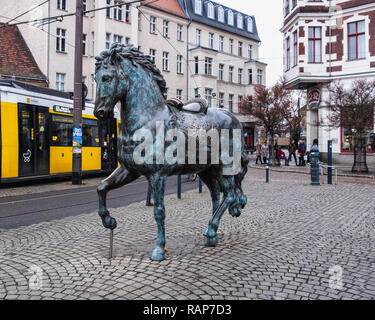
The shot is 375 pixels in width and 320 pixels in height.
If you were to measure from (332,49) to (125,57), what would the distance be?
25176 mm

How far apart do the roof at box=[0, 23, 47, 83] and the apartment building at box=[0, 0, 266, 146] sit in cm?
53

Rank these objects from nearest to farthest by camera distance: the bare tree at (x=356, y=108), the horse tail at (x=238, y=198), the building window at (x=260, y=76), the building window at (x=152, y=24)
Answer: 1. the horse tail at (x=238, y=198)
2. the bare tree at (x=356, y=108)
3. the building window at (x=152, y=24)
4. the building window at (x=260, y=76)

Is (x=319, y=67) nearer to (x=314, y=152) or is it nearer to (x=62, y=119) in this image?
(x=314, y=152)

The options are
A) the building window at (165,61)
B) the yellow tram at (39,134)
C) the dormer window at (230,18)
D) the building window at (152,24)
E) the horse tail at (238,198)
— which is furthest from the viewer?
the dormer window at (230,18)

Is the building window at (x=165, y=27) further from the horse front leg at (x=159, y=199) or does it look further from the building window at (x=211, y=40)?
the horse front leg at (x=159, y=199)

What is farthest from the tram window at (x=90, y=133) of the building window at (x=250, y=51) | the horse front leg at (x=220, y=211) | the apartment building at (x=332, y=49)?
the building window at (x=250, y=51)

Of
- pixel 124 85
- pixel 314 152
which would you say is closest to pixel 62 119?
pixel 314 152

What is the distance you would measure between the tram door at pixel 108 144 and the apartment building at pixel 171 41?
26.2 ft

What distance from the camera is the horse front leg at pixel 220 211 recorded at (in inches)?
183

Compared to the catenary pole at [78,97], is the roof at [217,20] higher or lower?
higher

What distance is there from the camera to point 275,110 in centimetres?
2533

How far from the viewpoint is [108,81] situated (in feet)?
12.8

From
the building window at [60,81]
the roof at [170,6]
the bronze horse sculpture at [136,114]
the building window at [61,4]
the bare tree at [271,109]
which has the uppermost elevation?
the roof at [170,6]

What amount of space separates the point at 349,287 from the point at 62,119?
1324 centimetres
